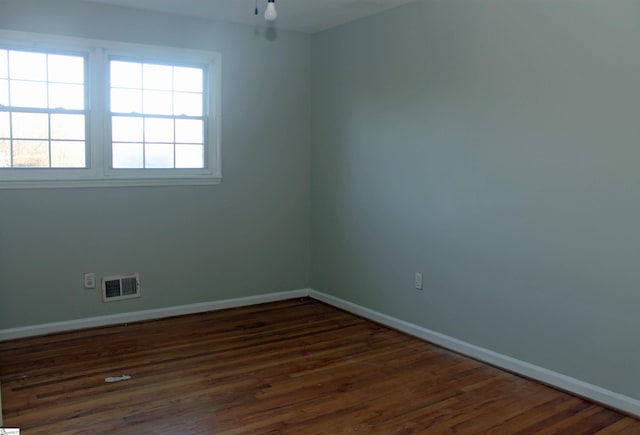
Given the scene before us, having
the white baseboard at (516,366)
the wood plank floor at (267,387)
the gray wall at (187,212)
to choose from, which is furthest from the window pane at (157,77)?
→ the white baseboard at (516,366)

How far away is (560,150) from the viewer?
3283mm

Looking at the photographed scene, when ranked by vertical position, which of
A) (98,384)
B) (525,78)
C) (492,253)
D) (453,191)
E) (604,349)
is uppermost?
(525,78)

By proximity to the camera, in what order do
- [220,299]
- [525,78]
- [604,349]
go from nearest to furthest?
[604,349]
[525,78]
[220,299]

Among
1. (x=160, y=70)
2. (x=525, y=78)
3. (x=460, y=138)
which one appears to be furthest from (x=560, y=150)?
(x=160, y=70)

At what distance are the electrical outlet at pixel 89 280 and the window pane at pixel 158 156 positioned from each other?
100 cm

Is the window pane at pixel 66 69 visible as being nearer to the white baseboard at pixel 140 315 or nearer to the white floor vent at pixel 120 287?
the white floor vent at pixel 120 287

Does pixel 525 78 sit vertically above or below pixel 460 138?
above

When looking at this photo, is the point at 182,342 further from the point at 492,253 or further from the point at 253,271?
the point at 492,253

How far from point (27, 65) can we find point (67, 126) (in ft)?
1.68

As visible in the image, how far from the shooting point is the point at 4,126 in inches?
160

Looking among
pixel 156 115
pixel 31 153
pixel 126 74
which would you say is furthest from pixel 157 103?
pixel 31 153

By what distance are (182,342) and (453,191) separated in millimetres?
2300

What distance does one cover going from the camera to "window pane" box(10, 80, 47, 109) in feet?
13.4

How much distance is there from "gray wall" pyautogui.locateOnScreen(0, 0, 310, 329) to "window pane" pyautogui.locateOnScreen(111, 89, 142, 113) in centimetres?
43
